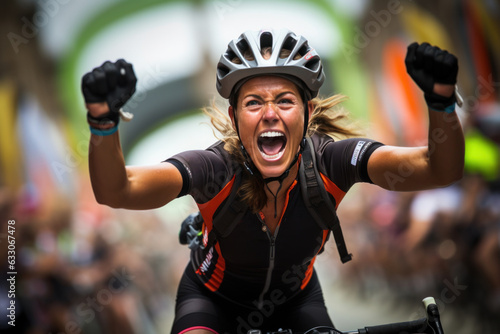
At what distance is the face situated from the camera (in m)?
2.20

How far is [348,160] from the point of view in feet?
7.48

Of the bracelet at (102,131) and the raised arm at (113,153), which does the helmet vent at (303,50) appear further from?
the bracelet at (102,131)

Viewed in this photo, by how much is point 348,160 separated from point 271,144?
36 cm

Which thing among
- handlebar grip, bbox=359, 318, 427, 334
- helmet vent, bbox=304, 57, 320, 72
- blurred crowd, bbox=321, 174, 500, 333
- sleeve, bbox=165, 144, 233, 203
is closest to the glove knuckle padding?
sleeve, bbox=165, 144, 233, 203

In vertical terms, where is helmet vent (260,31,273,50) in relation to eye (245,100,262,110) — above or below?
above

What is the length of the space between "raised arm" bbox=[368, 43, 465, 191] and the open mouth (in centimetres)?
40

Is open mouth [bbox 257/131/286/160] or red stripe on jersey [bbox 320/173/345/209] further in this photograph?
red stripe on jersey [bbox 320/173/345/209]

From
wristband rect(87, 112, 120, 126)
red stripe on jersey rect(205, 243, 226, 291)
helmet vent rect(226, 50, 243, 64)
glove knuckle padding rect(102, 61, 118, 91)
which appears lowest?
red stripe on jersey rect(205, 243, 226, 291)

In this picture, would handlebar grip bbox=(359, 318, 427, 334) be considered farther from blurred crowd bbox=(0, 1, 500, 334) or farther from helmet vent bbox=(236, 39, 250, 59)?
blurred crowd bbox=(0, 1, 500, 334)

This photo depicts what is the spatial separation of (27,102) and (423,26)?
206 inches

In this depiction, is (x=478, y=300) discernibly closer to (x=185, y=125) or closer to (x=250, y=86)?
(x=250, y=86)

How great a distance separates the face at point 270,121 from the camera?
86.7 inches

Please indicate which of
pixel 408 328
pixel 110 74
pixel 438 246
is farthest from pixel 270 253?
pixel 438 246

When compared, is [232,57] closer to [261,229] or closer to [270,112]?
[270,112]
